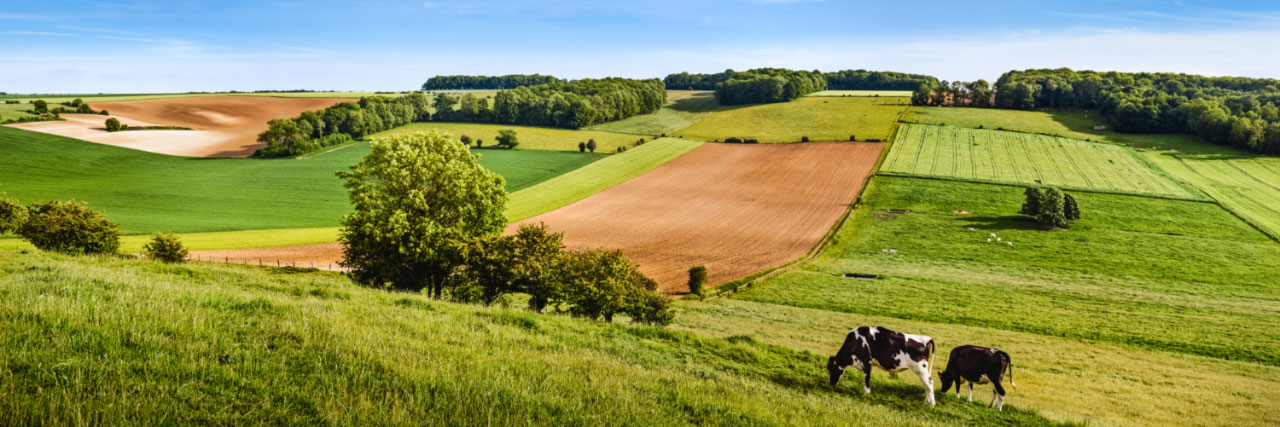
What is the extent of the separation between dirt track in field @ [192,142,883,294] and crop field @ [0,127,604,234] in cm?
1510

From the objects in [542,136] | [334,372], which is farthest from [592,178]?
[334,372]

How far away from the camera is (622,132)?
126 metres

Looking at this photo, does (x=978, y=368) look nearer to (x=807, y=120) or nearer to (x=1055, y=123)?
(x=807, y=120)

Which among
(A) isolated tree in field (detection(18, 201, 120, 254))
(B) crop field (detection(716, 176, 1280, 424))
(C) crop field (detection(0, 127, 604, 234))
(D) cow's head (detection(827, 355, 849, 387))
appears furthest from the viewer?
(C) crop field (detection(0, 127, 604, 234))

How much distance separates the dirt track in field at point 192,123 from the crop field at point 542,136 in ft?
71.5

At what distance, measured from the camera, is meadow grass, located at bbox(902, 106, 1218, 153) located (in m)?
99.4

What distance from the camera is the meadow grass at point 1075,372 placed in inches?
709

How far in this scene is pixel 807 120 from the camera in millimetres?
126875

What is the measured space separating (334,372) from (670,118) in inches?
5440

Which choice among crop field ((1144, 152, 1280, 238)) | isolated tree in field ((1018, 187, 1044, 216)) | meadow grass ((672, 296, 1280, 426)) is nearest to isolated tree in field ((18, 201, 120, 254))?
meadow grass ((672, 296, 1280, 426))

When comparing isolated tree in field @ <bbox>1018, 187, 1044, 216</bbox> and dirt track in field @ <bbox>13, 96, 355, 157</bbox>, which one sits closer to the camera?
isolated tree in field @ <bbox>1018, 187, 1044, 216</bbox>

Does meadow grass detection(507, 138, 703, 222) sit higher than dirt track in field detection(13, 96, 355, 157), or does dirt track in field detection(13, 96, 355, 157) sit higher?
dirt track in field detection(13, 96, 355, 157)

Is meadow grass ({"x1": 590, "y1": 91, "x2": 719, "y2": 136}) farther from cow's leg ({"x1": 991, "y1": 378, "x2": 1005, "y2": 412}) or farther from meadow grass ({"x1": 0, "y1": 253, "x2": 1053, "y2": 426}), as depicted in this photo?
meadow grass ({"x1": 0, "y1": 253, "x2": 1053, "y2": 426})

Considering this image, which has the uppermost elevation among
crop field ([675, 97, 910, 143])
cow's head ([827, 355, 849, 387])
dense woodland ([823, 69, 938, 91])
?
dense woodland ([823, 69, 938, 91])
